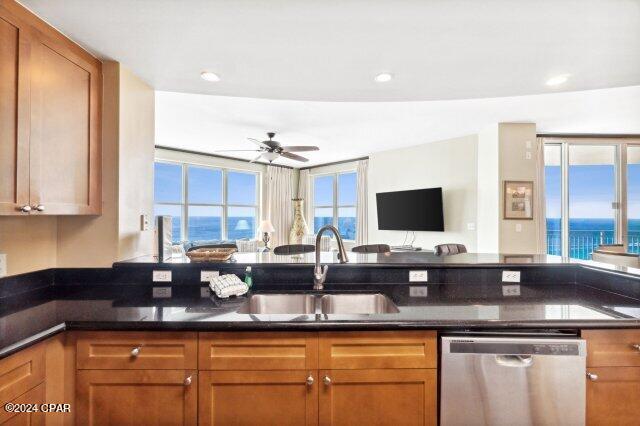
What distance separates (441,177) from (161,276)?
425 cm

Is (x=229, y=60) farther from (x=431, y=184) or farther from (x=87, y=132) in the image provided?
(x=431, y=184)

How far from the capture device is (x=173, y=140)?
15.7 ft

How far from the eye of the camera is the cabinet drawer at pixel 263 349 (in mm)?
1236

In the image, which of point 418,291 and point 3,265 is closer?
point 3,265

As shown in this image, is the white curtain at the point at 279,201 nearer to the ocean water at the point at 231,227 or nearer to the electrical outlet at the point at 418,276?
the ocean water at the point at 231,227

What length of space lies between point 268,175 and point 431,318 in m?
5.87

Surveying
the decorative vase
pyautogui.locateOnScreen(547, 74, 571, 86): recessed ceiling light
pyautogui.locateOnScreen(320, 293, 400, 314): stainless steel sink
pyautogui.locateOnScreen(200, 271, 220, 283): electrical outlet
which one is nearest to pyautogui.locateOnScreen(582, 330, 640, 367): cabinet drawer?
pyautogui.locateOnScreen(320, 293, 400, 314): stainless steel sink

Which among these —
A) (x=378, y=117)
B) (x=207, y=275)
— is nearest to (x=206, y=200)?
(x=378, y=117)

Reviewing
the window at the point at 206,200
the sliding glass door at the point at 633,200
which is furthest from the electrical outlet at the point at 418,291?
the window at the point at 206,200

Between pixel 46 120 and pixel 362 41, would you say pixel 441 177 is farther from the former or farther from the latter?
pixel 46 120

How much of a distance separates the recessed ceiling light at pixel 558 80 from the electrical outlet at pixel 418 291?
1.63 metres

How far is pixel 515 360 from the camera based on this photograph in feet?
4.04

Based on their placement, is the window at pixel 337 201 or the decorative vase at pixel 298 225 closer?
the window at pixel 337 201

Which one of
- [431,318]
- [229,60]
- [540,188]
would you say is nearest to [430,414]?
[431,318]
